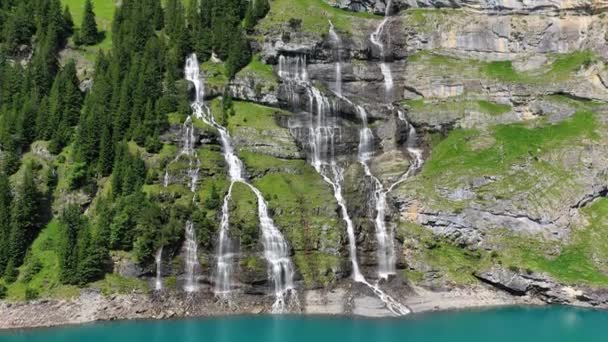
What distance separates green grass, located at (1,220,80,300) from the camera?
74.3 meters

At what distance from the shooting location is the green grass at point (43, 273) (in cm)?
7431

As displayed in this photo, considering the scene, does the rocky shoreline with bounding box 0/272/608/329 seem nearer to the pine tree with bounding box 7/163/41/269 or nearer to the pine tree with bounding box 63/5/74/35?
the pine tree with bounding box 7/163/41/269

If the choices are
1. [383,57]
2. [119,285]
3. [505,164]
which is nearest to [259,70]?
[383,57]

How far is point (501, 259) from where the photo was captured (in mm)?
→ 82688

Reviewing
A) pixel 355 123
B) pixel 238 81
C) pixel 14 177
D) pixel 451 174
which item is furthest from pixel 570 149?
pixel 14 177

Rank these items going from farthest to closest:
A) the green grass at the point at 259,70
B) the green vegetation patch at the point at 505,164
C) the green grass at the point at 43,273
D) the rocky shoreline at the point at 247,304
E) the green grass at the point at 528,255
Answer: the green grass at the point at 259,70 → the green vegetation patch at the point at 505,164 → the green grass at the point at 528,255 → the green grass at the point at 43,273 → the rocky shoreline at the point at 247,304

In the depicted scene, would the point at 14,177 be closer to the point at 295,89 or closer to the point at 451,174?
the point at 295,89

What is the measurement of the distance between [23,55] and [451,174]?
3038 inches

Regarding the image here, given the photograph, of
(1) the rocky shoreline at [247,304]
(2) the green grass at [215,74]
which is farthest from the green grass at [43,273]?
(2) the green grass at [215,74]

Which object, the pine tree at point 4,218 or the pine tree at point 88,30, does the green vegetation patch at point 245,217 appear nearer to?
the pine tree at point 4,218

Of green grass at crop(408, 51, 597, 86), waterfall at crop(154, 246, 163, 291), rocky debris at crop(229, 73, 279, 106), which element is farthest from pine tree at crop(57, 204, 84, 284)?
green grass at crop(408, 51, 597, 86)

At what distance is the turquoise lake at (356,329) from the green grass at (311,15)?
6093 cm

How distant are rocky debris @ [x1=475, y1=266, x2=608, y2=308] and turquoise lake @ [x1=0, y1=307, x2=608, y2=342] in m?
1.83

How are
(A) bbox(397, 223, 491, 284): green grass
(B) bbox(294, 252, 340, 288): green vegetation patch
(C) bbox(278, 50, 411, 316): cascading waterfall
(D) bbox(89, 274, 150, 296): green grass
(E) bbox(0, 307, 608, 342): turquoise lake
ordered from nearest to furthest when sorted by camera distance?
(E) bbox(0, 307, 608, 342): turquoise lake
(D) bbox(89, 274, 150, 296): green grass
(B) bbox(294, 252, 340, 288): green vegetation patch
(A) bbox(397, 223, 491, 284): green grass
(C) bbox(278, 50, 411, 316): cascading waterfall
